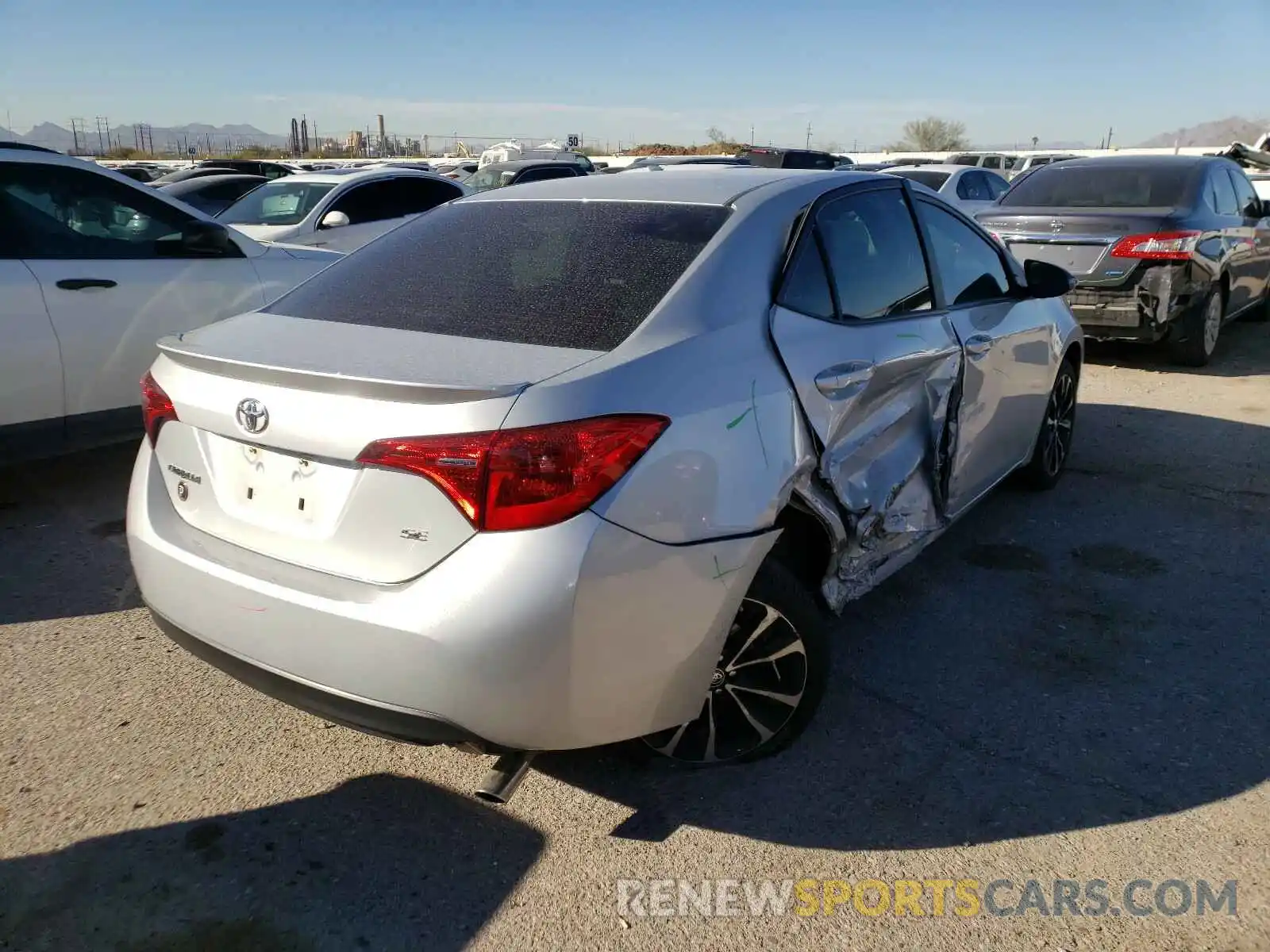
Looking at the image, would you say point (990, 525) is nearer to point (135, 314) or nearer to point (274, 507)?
point (274, 507)

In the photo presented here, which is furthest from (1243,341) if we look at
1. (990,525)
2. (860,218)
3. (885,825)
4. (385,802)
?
(385,802)

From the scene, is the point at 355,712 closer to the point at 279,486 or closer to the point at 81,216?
the point at 279,486

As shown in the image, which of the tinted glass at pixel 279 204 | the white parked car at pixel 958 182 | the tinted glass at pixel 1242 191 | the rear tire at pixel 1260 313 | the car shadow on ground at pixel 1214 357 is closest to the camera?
Result: the car shadow on ground at pixel 1214 357

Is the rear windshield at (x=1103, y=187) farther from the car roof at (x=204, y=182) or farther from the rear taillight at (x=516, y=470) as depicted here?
the car roof at (x=204, y=182)

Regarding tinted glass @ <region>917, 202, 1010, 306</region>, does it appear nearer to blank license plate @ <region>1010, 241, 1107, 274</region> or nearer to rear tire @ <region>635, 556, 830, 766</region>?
rear tire @ <region>635, 556, 830, 766</region>

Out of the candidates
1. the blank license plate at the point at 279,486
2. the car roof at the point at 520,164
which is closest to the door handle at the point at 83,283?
the blank license plate at the point at 279,486

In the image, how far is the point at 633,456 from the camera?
230cm

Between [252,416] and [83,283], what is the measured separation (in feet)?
10.3

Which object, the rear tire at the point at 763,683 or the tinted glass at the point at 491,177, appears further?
the tinted glass at the point at 491,177

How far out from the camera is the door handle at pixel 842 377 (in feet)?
9.61

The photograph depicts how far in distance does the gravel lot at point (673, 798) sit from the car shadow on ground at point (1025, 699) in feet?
0.04

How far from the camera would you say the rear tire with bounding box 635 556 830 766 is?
9.25 feet

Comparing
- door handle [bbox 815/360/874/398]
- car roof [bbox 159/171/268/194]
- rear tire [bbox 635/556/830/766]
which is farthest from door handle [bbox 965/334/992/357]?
car roof [bbox 159/171/268/194]

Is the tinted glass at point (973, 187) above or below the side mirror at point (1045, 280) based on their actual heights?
above
